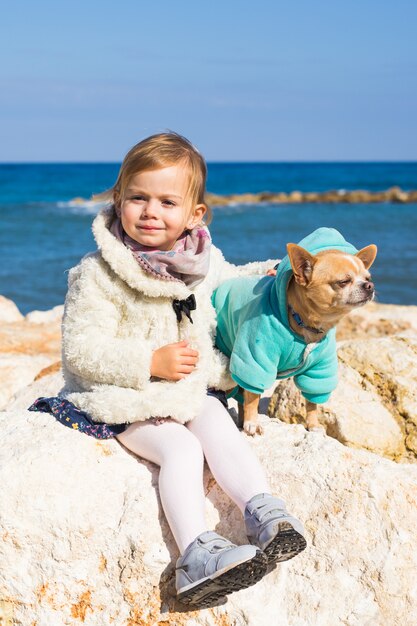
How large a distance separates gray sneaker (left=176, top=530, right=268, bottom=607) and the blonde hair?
1.42 meters

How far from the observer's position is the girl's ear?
3484 mm

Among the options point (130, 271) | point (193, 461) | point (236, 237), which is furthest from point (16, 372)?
point (236, 237)

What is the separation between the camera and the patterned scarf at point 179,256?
3.34 metres

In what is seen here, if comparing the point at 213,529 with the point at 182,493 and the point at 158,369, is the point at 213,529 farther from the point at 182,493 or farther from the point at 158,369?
the point at 158,369

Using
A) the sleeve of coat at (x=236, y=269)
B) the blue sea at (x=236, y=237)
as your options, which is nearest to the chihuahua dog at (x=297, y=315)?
the sleeve of coat at (x=236, y=269)

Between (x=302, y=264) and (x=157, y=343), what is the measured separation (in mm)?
684

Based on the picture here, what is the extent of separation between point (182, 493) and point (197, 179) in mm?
1305

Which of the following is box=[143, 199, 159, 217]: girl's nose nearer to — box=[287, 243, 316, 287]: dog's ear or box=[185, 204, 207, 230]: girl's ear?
box=[185, 204, 207, 230]: girl's ear

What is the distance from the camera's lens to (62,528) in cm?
293

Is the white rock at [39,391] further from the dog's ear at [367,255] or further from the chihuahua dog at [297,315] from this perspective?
the dog's ear at [367,255]

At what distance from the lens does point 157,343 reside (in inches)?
132

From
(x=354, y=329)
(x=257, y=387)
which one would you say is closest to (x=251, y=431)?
(x=257, y=387)

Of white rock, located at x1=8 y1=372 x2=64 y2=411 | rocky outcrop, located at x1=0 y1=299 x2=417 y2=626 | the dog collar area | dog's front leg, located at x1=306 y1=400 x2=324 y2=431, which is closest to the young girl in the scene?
rocky outcrop, located at x1=0 y1=299 x2=417 y2=626

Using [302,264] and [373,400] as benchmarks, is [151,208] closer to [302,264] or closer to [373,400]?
[302,264]
